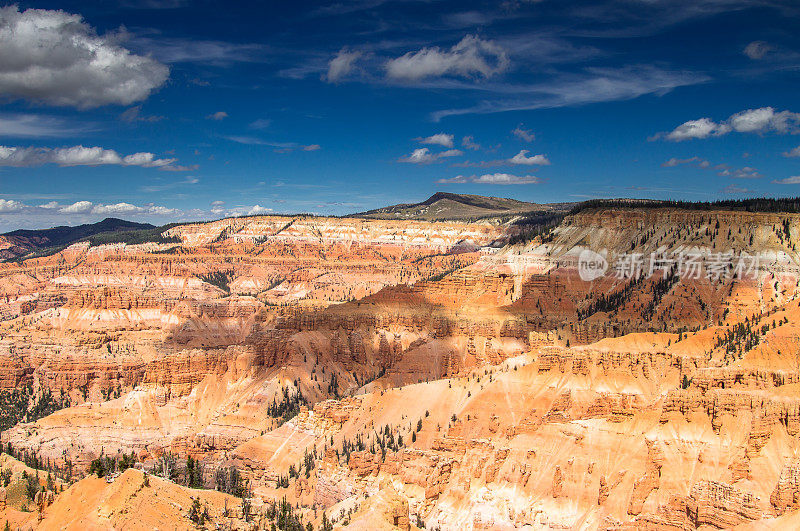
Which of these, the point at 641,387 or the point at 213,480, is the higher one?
the point at 641,387

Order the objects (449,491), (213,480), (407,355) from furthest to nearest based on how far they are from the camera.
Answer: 1. (407,355)
2. (213,480)
3. (449,491)

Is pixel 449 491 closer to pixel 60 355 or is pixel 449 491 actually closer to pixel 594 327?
pixel 594 327

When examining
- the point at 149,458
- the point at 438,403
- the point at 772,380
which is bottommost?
the point at 149,458

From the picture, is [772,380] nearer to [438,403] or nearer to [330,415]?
[438,403]

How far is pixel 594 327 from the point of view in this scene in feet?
382

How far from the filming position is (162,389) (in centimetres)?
12400

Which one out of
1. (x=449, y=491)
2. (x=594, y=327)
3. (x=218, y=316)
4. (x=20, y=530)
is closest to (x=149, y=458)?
(x=449, y=491)

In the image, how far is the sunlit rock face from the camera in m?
54.4

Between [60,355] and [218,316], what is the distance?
52272 millimetres

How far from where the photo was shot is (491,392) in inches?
3007

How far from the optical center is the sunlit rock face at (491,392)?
54438mm

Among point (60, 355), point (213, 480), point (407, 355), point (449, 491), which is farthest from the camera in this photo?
point (60, 355)

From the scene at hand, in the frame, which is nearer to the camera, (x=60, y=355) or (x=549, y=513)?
(x=549, y=513)

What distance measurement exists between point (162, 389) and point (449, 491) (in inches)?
2876
